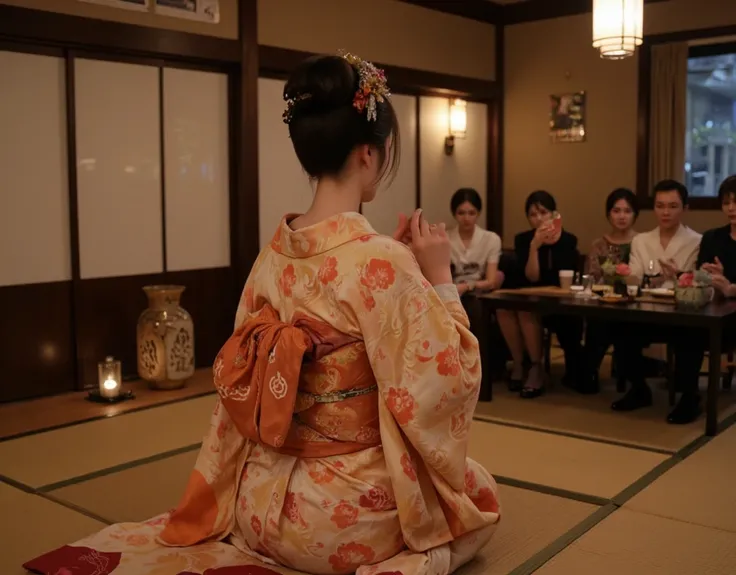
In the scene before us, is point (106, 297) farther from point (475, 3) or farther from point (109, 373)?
point (475, 3)

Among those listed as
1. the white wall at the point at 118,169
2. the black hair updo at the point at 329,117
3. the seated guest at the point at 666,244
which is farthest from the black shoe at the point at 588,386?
the black hair updo at the point at 329,117

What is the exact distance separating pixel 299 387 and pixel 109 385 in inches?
99.6

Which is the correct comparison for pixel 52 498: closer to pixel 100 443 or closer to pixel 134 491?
pixel 134 491

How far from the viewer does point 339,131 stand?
2121 millimetres

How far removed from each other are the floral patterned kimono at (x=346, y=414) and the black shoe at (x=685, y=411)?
1.99m

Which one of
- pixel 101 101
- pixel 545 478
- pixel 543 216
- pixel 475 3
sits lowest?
pixel 545 478

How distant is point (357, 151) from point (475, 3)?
5245 mm

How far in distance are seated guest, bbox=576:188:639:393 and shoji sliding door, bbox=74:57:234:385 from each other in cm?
221

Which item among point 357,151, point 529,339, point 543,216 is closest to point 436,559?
point 357,151

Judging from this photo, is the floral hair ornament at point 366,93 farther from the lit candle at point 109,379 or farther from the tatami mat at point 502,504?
the lit candle at point 109,379

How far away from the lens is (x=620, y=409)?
4.23 m

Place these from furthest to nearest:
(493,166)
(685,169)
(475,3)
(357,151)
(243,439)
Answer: (493,166), (475,3), (685,169), (243,439), (357,151)

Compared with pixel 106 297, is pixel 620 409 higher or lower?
lower

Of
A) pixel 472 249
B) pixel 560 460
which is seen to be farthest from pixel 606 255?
pixel 560 460
